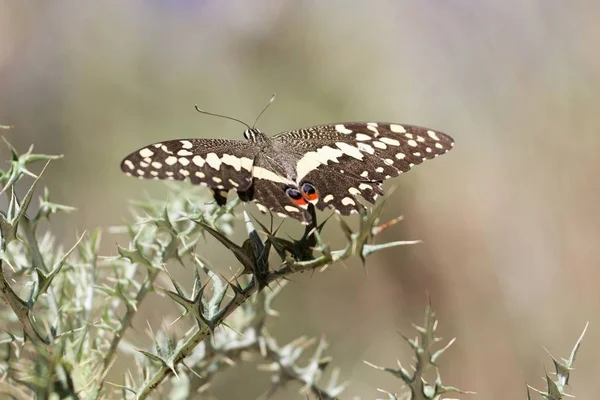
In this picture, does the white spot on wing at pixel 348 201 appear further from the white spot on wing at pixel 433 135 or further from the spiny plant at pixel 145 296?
the white spot on wing at pixel 433 135

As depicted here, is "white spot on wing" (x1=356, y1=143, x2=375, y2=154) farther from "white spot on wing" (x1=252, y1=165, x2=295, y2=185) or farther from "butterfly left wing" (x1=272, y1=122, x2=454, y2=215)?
"white spot on wing" (x1=252, y1=165, x2=295, y2=185)

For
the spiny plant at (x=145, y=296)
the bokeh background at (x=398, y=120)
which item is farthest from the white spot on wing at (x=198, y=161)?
the bokeh background at (x=398, y=120)

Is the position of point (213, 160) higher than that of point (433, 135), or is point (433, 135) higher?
point (433, 135)

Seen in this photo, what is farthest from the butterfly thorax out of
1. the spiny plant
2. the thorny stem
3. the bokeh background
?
the bokeh background

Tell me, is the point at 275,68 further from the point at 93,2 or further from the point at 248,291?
the point at 248,291

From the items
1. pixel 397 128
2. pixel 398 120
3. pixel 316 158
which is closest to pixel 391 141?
pixel 397 128

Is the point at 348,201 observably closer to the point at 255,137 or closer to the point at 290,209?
the point at 290,209

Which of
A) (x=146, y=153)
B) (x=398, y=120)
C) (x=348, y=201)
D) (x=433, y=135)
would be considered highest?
(x=433, y=135)

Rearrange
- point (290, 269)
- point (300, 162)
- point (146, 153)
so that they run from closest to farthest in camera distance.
→ point (290, 269) → point (146, 153) → point (300, 162)
